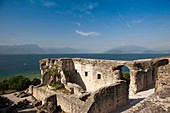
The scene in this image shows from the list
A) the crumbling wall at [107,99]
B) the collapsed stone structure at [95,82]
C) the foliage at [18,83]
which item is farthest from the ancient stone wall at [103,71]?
the foliage at [18,83]

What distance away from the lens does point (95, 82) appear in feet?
73.8

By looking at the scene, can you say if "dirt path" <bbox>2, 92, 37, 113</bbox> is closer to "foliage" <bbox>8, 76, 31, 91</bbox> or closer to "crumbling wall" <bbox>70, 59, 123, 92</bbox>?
"foliage" <bbox>8, 76, 31, 91</bbox>

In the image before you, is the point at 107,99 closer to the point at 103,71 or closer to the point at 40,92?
the point at 103,71

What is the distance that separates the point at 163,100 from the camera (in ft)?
14.2

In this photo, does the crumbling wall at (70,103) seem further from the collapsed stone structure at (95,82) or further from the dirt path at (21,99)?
the dirt path at (21,99)

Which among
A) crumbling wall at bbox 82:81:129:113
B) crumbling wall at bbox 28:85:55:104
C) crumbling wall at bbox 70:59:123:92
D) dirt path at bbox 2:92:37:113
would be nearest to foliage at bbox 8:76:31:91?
dirt path at bbox 2:92:37:113

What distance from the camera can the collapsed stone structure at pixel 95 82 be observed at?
43.1ft

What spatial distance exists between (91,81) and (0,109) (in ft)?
40.0

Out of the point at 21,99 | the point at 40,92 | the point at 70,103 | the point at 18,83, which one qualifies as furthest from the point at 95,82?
the point at 18,83

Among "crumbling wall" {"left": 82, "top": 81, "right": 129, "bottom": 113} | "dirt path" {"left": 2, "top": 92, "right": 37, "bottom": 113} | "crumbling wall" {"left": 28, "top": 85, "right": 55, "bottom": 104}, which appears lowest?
"dirt path" {"left": 2, "top": 92, "right": 37, "bottom": 113}

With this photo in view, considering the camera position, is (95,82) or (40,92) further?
(95,82)

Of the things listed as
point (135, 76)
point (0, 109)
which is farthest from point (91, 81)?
point (0, 109)

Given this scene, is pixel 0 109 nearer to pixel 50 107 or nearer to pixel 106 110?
pixel 50 107

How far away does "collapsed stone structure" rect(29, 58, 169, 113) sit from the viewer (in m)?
13.1
